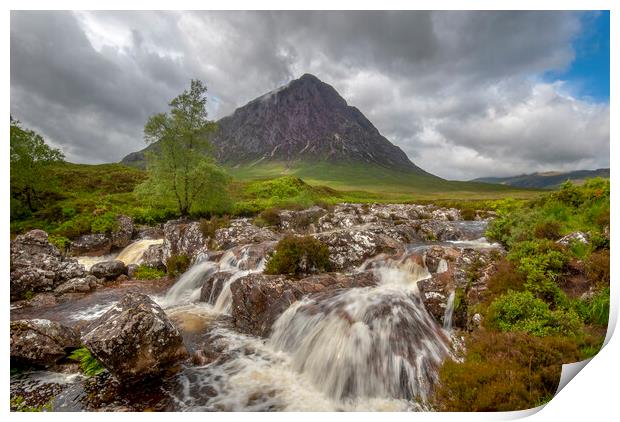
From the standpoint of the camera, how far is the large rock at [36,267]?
45.0 ft

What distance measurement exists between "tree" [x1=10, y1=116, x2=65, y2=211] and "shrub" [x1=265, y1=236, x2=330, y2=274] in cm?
1942

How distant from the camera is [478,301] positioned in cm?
802

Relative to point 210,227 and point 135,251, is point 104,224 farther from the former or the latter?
point 210,227

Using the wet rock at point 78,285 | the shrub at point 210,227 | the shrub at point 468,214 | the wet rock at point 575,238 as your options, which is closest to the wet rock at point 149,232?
the shrub at point 210,227

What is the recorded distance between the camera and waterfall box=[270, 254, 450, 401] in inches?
258

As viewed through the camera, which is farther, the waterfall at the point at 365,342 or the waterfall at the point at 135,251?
the waterfall at the point at 135,251

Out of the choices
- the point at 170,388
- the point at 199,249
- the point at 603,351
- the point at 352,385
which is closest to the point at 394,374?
the point at 352,385

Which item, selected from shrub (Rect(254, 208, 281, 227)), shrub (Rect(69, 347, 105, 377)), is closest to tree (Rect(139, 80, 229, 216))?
shrub (Rect(254, 208, 281, 227))

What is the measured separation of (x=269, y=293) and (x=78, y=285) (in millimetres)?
10488

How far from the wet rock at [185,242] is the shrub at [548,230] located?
15.9 meters

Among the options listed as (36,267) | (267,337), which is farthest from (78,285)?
(267,337)

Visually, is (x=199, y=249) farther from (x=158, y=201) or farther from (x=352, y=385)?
(x=352, y=385)

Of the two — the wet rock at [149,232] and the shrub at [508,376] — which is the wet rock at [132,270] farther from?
the shrub at [508,376]

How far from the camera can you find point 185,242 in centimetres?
1888
